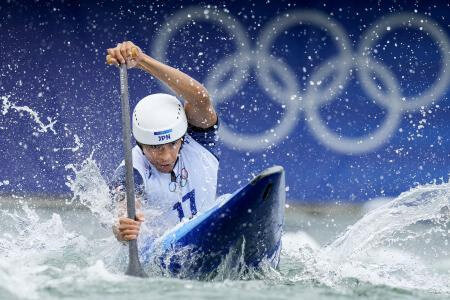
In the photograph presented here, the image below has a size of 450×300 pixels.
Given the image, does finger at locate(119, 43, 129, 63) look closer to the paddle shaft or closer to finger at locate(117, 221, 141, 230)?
the paddle shaft

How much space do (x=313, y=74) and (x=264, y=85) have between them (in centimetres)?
53

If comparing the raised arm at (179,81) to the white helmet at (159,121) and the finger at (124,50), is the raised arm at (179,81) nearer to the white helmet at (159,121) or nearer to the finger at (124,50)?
the finger at (124,50)

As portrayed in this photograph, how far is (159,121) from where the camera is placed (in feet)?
20.4

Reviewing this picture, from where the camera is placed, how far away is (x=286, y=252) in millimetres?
7586

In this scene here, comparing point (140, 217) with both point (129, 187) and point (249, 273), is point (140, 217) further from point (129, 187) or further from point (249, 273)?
point (249, 273)

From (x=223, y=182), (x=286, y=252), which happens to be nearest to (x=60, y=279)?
(x=286, y=252)

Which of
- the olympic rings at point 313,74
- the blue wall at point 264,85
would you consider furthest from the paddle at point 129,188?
the olympic rings at point 313,74

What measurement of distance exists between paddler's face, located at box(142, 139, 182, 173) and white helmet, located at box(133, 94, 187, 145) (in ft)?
0.18

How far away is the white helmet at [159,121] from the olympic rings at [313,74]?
14.2ft

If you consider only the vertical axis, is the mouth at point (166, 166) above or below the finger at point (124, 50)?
below

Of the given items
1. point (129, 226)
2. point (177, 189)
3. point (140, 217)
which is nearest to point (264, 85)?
point (177, 189)

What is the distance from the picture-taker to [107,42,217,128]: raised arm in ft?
20.4

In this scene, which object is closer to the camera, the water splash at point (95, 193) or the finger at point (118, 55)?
the finger at point (118, 55)

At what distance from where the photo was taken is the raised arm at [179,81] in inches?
245
